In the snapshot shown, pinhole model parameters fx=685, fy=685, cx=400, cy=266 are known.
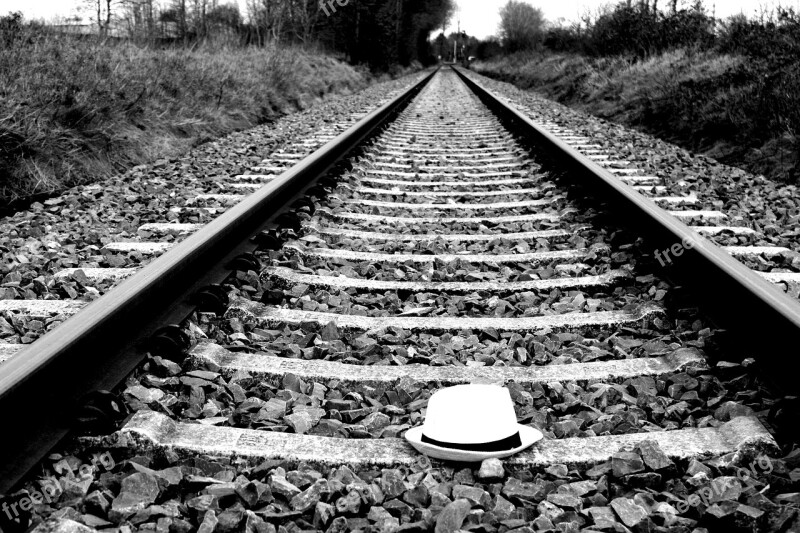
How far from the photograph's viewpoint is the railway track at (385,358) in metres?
1.49

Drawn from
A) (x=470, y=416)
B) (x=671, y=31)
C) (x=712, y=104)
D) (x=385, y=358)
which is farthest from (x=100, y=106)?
(x=671, y=31)

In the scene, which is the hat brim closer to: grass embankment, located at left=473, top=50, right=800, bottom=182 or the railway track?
the railway track

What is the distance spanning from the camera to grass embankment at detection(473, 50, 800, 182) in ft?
20.7

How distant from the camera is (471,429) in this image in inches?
65.4

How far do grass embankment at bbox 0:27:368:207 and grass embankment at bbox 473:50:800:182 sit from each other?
534 cm

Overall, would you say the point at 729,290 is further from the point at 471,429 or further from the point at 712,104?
the point at 712,104

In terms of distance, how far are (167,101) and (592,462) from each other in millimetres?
7041

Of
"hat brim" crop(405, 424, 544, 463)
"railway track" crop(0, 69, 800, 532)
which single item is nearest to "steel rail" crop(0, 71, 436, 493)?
"railway track" crop(0, 69, 800, 532)

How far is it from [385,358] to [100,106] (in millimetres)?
4772

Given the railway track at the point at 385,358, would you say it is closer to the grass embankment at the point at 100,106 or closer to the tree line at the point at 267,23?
the grass embankment at the point at 100,106

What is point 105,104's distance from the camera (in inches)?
236

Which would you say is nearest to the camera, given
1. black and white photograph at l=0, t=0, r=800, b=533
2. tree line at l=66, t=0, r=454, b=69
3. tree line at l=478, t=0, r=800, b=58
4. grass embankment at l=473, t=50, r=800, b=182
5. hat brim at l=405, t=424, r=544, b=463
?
black and white photograph at l=0, t=0, r=800, b=533

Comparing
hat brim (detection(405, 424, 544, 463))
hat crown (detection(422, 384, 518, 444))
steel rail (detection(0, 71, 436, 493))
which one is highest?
steel rail (detection(0, 71, 436, 493))

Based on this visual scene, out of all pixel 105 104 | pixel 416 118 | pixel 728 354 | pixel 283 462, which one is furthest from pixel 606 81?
pixel 283 462
